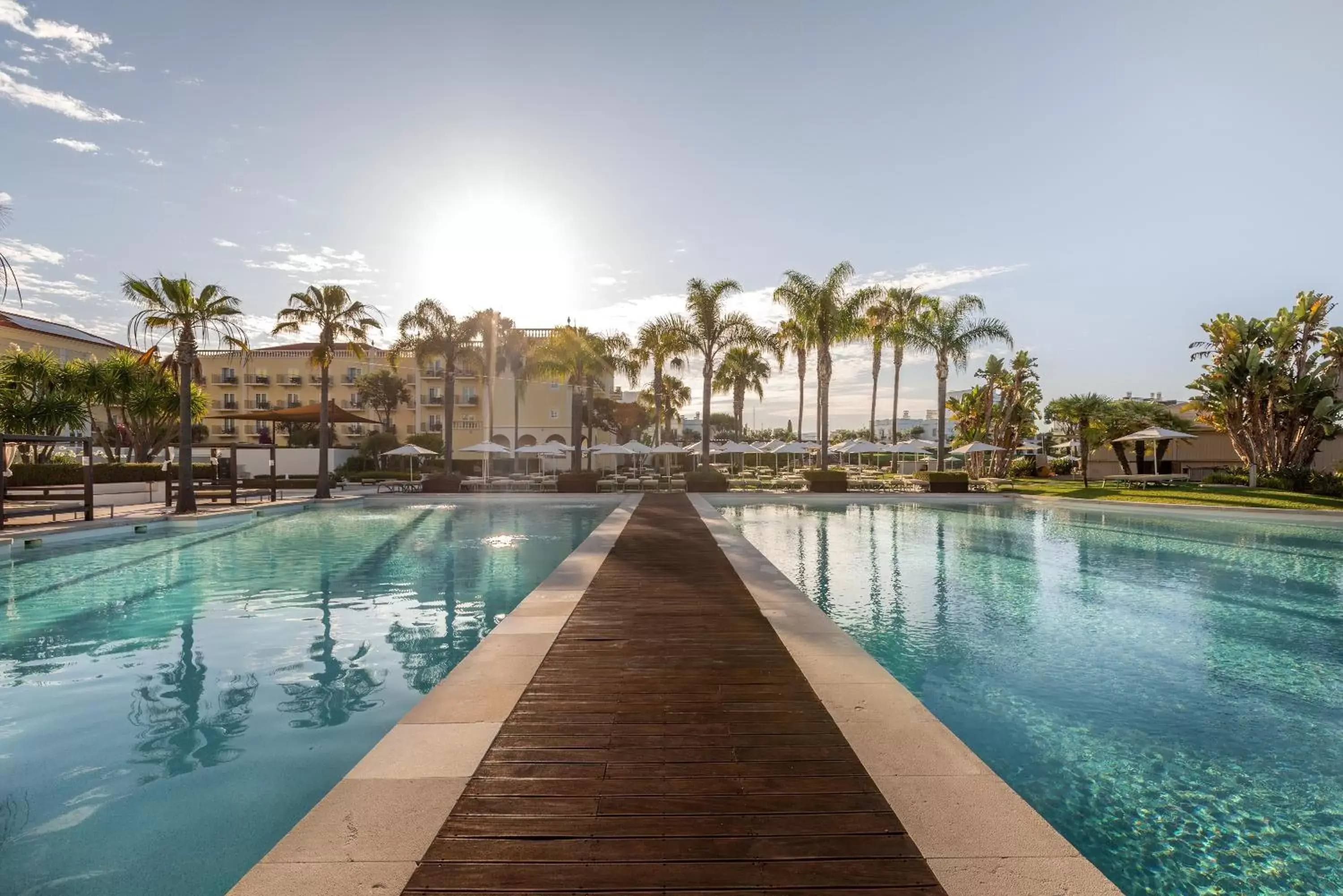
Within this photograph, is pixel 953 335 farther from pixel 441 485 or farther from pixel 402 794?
pixel 402 794

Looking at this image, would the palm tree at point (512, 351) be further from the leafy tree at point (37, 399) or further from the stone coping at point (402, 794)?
the stone coping at point (402, 794)

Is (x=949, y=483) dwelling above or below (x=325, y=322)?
below

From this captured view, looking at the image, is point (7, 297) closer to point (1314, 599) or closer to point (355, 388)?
point (1314, 599)

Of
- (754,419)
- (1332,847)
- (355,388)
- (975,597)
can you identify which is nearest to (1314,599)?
(975,597)

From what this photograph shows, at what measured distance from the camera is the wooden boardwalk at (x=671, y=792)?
2.80m

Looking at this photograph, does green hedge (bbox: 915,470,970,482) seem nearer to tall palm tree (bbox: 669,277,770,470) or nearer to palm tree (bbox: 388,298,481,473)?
tall palm tree (bbox: 669,277,770,470)

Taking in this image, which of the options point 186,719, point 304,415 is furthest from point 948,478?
point 304,415

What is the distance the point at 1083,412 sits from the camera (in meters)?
42.1

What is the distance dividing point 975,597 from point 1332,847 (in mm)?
6387

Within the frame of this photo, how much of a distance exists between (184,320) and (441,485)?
442 inches

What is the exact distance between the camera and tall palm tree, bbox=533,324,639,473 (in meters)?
35.1

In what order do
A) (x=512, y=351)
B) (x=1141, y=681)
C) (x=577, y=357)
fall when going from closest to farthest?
1. (x=1141, y=681)
2. (x=577, y=357)
3. (x=512, y=351)

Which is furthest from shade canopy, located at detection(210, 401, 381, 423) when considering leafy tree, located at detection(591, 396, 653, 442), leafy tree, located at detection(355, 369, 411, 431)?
leafy tree, located at detection(591, 396, 653, 442)

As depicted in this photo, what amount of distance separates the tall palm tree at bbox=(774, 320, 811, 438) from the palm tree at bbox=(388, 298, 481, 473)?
15.9m
